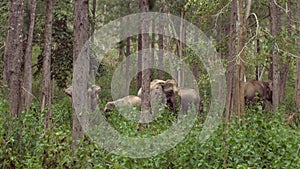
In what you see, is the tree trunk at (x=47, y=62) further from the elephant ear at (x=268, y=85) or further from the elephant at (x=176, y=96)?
the elephant ear at (x=268, y=85)

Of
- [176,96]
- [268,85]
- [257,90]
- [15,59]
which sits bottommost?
[176,96]

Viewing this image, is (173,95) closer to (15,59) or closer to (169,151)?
(15,59)

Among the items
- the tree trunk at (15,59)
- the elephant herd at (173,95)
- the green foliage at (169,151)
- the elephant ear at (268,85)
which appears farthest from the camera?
the elephant ear at (268,85)

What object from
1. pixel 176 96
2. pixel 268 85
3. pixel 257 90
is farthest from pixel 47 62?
pixel 268 85

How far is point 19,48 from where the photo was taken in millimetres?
9234

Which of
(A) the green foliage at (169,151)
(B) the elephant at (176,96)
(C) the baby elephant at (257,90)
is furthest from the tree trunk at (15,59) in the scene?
(C) the baby elephant at (257,90)

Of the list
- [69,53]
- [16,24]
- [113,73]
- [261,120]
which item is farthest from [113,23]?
[261,120]

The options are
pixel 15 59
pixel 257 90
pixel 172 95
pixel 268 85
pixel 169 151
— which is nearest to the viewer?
pixel 169 151

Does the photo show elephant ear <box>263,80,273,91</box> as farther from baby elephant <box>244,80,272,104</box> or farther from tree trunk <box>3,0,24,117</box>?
tree trunk <box>3,0,24,117</box>

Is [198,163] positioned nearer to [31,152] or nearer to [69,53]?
[31,152]

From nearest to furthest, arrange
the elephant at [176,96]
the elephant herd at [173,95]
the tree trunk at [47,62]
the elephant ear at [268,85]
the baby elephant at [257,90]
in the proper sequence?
1. the tree trunk at [47,62]
2. the elephant herd at [173,95]
3. the elephant at [176,96]
4. the baby elephant at [257,90]
5. the elephant ear at [268,85]

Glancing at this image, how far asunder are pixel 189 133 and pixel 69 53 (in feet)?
48.3

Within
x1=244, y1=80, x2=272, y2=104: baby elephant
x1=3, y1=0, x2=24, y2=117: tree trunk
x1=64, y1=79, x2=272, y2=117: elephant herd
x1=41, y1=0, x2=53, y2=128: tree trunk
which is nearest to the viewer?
x1=3, y1=0, x2=24, y2=117: tree trunk

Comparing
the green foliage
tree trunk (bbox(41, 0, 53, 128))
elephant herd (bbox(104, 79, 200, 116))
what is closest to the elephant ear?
elephant herd (bbox(104, 79, 200, 116))
